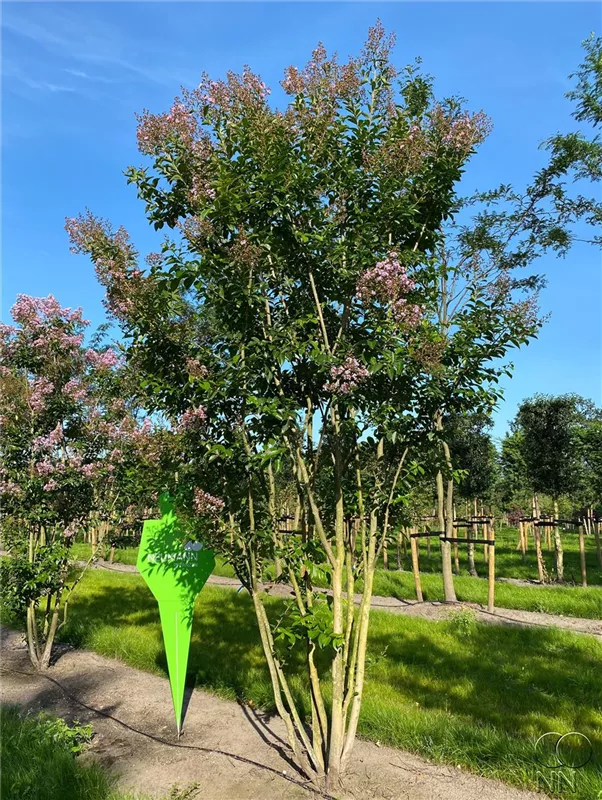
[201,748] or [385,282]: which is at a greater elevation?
[385,282]

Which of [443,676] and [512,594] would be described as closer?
[443,676]

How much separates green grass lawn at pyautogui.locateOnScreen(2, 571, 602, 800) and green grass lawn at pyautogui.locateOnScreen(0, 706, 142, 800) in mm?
1748

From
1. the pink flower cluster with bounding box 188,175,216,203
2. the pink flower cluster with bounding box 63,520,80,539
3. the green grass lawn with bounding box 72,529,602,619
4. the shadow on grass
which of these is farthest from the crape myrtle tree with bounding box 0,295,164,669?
the pink flower cluster with bounding box 188,175,216,203

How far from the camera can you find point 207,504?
12.5 ft

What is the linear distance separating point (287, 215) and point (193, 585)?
3.16 m

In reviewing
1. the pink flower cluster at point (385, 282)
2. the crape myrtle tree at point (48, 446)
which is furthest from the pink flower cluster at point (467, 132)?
the crape myrtle tree at point (48, 446)

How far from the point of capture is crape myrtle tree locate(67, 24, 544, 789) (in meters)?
3.47

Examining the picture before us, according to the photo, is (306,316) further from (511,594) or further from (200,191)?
(511,594)

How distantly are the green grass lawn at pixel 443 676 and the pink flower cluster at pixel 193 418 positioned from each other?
213cm

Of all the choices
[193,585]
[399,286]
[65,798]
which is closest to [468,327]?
[399,286]

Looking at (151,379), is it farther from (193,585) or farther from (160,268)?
(193,585)

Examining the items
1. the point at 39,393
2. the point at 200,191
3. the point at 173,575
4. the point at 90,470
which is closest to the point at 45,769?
the point at 173,575

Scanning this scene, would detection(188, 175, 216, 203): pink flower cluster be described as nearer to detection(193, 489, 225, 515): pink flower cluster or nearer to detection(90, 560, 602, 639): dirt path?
detection(193, 489, 225, 515): pink flower cluster

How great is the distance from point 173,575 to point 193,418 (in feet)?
5.81
